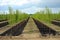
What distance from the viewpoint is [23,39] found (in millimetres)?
6230

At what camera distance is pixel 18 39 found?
631cm

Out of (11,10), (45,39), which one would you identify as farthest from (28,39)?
(11,10)

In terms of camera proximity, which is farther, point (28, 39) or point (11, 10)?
point (11, 10)

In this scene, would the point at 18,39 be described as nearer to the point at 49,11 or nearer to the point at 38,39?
the point at 38,39

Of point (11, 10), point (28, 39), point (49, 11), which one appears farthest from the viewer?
point (11, 10)

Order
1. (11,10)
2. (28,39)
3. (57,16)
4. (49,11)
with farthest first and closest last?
1. (57,16)
2. (11,10)
3. (49,11)
4. (28,39)

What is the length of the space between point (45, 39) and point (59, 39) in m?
0.48

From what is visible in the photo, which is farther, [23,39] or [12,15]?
[12,15]

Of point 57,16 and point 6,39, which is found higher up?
point 6,39

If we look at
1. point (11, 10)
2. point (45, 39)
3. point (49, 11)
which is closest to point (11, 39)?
point (45, 39)

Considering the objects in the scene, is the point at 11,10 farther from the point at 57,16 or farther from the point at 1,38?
the point at 57,16

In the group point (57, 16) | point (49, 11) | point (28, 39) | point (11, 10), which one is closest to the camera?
point (28, 39)

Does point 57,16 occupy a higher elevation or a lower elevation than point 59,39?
lower

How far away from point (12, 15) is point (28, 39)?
49.3ft
